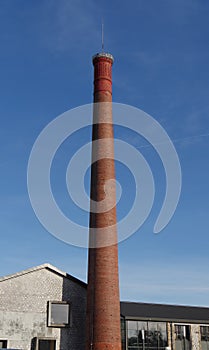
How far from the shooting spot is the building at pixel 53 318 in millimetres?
34125

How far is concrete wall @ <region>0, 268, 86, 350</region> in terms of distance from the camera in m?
33.9

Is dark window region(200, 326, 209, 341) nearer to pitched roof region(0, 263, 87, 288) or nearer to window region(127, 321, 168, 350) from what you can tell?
window region(127, 321, 168, 350)

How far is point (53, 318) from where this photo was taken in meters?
35.3

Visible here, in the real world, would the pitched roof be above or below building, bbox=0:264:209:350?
above

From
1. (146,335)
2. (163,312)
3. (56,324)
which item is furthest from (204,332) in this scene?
(56,324)

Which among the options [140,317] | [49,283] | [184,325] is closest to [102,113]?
[49,283]

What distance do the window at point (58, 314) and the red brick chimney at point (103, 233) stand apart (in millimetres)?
1841

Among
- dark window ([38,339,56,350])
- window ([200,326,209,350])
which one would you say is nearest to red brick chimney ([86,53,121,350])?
dark window ([38,339,56,350])

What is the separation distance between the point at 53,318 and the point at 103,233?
6450 mm

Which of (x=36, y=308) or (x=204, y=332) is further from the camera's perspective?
(x=204, y=332)

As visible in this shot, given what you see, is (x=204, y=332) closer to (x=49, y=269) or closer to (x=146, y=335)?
(x=146, y=335)

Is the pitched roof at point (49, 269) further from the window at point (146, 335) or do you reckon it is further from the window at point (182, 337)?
the window at point (182, 337)

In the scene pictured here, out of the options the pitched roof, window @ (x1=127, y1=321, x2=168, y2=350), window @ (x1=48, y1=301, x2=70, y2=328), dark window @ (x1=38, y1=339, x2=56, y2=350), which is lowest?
dark window @ (x1=38, y1=339, x2=56, y2=350)

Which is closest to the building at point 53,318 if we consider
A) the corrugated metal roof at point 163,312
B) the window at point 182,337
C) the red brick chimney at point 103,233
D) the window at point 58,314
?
the window at point 58,314
